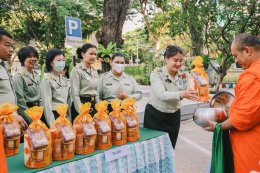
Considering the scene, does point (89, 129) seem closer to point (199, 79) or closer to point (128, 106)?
point (128, 106)

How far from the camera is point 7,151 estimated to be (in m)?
1.97

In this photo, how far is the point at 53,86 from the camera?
2.81 m

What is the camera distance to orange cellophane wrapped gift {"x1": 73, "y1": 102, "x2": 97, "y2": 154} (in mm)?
2045

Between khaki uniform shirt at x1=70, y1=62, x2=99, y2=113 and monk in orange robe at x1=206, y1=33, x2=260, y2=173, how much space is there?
5.16 ft

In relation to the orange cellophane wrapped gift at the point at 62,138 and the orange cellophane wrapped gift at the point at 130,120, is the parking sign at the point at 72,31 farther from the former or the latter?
the orange cellophane wrapped gift at the point at 62,138

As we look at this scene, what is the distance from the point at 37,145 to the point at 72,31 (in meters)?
3.49

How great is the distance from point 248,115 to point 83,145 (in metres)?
1.12

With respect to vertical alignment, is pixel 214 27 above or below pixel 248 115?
above

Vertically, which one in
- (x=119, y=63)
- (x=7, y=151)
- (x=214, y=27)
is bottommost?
(x=7, y=151)

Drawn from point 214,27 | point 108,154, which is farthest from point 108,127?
point 214,27

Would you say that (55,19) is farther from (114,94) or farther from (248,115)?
(248,115)

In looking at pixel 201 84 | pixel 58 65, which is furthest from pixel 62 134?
pixel 201 84

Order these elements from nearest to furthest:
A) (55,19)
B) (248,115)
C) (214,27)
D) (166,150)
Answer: (248,115)
(166,150)
(214,27)
(55,19)

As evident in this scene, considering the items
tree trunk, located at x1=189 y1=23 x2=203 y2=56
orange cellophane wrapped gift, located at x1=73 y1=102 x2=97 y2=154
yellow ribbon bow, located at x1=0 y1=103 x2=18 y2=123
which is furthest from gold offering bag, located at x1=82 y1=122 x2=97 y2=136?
tree trunk, located at x1=189 y1=23 x2=203 y2=56
